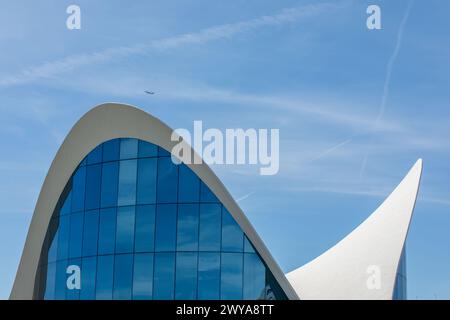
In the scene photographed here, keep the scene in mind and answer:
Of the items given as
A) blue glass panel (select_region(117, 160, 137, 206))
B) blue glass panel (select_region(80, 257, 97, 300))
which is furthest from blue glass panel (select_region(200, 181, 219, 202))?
blue glass panel (select_region(80, 257, 97, 300))

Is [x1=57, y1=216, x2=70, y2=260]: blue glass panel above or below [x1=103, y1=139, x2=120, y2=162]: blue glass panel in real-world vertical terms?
below

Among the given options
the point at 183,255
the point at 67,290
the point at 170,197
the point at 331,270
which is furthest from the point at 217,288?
the point at 331,270

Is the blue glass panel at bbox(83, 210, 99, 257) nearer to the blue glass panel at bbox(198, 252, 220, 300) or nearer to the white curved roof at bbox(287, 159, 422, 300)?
the blue glass panel at bbox(198, 252, 220, 300)

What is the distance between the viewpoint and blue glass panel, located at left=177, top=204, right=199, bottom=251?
25484mm

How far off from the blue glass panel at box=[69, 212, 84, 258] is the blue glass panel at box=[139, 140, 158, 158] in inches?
122

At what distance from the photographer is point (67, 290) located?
88.3ft

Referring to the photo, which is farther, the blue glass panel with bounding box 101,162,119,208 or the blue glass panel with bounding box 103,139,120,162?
the blue glass panel with bounding box 103,139,120,162

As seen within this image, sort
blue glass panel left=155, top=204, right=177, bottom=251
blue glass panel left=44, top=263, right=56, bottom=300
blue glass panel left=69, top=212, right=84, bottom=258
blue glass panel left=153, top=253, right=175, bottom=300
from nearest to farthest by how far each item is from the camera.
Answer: blue glass panel left=153, top=253, right=175, bottom=300 < blue glass panel left=155, top=204, right=177, bottom=251 < blue glass panel left=69, top=212, right=84, bottom=258 < blue glass panel left=44, top=263, right=56, bottom=300

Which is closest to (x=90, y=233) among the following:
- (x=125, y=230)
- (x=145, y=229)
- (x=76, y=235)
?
(x=76, y=235)

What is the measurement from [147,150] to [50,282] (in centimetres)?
619

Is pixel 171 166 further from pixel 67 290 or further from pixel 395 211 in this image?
pixel 395 211
